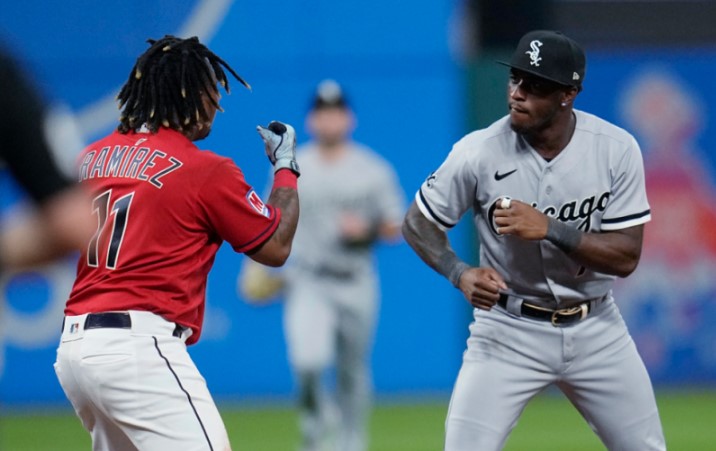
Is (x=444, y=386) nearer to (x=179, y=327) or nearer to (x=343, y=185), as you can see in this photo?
(x=343, y=185)

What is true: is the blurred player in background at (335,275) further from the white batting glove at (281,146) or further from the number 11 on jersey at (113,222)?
the number 11 on jersey at (113,222)

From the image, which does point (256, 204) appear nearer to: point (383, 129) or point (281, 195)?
point (281, 195)

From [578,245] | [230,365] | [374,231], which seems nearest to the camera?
[578,245]

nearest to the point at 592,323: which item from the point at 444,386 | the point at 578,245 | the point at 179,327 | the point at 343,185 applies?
the point at 578,245

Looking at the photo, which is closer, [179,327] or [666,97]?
[179,327]

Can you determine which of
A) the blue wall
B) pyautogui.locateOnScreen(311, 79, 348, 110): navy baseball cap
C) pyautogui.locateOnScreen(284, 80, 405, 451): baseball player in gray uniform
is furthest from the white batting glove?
the blue wall

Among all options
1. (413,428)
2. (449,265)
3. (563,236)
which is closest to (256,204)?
(449,265)

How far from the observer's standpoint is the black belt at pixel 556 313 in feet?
18.4

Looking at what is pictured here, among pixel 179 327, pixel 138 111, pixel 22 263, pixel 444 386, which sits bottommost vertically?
pixel 444 386

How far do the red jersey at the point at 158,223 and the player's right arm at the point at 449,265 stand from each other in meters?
0.91

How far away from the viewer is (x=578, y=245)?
539cm

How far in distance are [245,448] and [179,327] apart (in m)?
4.58

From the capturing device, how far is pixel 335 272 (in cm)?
895

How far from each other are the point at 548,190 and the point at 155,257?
1.74 metres
